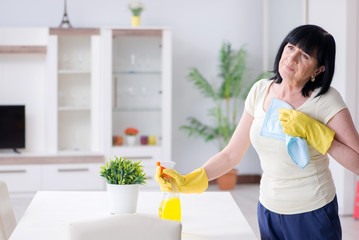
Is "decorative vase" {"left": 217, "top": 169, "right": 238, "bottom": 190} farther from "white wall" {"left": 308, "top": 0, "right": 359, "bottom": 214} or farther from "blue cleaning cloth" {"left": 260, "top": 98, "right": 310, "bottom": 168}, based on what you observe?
"blue cleaning cloth" {"left": 260, "top": 98, "right": 310, "bottom": 168}

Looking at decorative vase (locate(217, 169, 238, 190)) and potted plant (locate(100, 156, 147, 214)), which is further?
decorative vase (locate(217, 169, 238, 190))

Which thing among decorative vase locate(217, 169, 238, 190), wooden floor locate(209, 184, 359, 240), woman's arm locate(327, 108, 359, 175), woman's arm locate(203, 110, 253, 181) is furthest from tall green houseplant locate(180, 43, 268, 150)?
woman's arm locate(327, 108, 359, 175)

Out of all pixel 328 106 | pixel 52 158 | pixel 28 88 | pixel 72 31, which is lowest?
pixel 52 158

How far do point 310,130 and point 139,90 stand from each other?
12.0ft

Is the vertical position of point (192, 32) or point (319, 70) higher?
point (192, 32)

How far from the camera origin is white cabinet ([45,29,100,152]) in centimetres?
520

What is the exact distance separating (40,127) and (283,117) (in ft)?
13.4

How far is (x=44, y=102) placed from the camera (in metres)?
5.48

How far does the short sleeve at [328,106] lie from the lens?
1.80m

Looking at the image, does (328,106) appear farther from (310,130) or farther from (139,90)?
(139,90)

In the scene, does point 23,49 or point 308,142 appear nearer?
point 308,142

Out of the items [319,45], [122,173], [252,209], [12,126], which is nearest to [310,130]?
[319,45]

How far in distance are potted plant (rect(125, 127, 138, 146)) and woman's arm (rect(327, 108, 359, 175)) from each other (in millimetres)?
3624

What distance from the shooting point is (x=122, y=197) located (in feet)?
6.31
